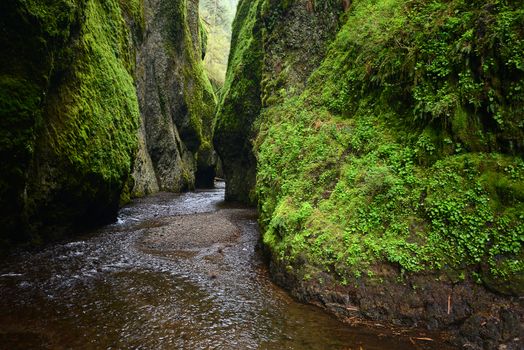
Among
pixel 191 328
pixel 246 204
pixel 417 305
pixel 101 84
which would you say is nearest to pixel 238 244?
pixel 191 328

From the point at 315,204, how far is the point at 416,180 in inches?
98.7

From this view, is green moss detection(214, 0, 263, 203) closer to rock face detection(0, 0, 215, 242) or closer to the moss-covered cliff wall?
rock face detection(0, 0, 215, 242)

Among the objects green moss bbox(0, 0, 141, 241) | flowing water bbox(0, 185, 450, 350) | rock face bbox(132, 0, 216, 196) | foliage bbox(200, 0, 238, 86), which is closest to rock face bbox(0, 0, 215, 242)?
green moss bbox(0, 0, 141, 241)

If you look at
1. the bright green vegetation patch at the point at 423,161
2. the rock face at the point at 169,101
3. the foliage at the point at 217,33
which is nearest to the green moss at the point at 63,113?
the bright green vegetation patch at the point at 423,161

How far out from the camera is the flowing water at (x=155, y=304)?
16.9ft

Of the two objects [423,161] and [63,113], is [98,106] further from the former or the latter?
[423,161]

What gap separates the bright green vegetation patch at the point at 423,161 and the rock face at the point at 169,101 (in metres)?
16.2

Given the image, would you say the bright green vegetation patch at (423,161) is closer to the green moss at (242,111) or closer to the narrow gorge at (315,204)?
the narrow gorge at (315,204)

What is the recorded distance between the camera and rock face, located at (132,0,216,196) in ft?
82.2

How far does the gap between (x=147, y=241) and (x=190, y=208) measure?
316 inches

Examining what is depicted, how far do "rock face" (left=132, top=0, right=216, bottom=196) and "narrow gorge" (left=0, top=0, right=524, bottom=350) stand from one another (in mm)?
11399

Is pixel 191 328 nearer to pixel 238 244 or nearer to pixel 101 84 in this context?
pixel 238 244

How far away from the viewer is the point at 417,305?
569 cm

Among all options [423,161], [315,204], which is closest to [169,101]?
[315,204]
